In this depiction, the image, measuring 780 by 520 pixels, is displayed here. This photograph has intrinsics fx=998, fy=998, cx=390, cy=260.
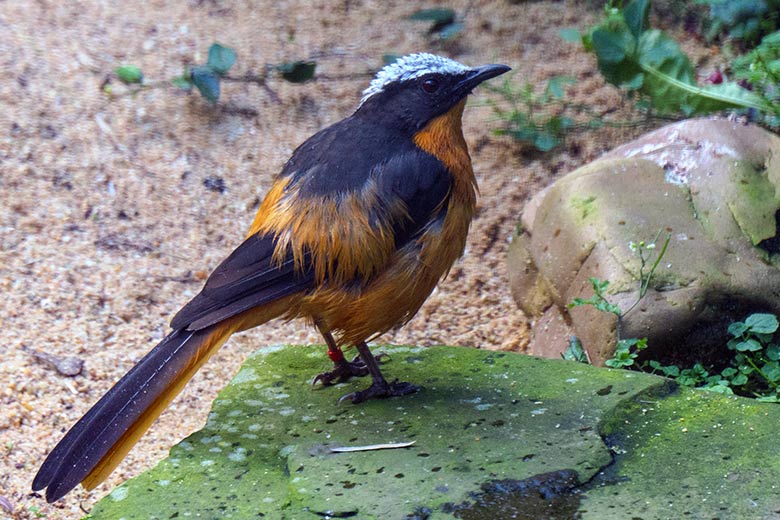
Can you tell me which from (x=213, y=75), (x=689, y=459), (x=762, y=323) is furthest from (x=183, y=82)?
(x=689, y=459)

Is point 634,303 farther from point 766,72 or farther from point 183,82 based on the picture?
point 183,82

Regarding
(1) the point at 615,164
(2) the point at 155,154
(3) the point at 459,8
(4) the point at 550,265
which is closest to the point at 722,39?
(3) the point at 459,8

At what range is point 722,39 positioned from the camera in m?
7.10

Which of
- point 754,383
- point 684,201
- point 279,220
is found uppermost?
point 279,220

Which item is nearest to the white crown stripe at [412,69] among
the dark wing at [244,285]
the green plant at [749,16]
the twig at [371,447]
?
the dark wing at [244,285]

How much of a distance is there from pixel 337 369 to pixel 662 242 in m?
1.61

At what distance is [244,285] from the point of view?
3.67m

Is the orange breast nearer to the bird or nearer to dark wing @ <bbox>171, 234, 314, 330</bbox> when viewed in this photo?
the bird

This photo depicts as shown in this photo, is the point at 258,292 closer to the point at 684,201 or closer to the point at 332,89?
the point at 684,201

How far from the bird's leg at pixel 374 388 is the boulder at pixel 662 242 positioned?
3.34ft

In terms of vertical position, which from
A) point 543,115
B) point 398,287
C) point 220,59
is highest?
point 220,59

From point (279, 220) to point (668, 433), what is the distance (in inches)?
64.0

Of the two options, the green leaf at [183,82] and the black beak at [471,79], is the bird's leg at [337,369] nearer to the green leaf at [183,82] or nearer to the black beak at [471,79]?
the black beak at [471,79]

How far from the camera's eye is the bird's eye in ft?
13.3
